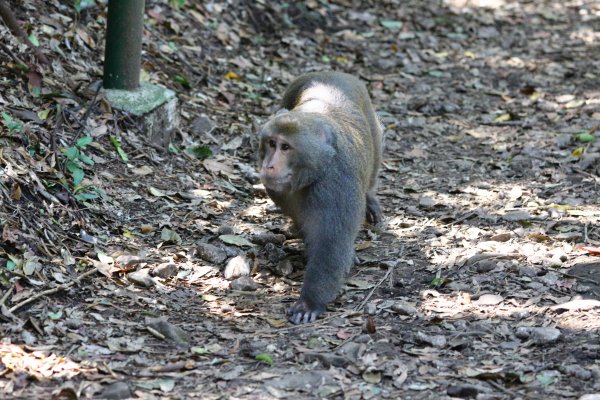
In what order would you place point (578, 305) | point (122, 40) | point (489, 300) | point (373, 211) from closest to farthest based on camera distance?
point (578, 305) → point (489, 300) → point (373, 211) → point (122, 40)

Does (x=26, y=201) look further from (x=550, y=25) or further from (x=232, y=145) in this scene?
(x=550, y=25)

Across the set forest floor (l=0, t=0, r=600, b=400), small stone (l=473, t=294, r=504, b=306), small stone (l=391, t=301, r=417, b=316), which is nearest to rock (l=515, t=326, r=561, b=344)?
forest floor (l=0, t=0, r=600, b=400)

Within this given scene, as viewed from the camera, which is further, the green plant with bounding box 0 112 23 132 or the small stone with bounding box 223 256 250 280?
the green plant with bounding box 0 112 23 132

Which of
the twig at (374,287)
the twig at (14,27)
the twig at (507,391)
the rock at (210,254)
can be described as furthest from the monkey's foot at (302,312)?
the twig at (14,27)

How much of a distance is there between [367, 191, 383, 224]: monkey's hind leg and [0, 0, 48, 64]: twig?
3.47 m

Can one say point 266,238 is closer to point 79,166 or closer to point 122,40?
point 79,166

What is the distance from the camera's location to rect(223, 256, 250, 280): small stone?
22.2 feet

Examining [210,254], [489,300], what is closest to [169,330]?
[210,254]

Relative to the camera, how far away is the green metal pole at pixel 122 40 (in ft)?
27.0

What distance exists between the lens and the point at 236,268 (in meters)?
6.80

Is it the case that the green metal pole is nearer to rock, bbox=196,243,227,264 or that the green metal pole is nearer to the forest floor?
the forest floor

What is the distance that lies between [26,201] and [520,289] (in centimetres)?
378

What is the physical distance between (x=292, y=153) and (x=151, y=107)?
2.59m

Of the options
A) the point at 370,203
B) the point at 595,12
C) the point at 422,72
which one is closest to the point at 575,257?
the point at 370,203
